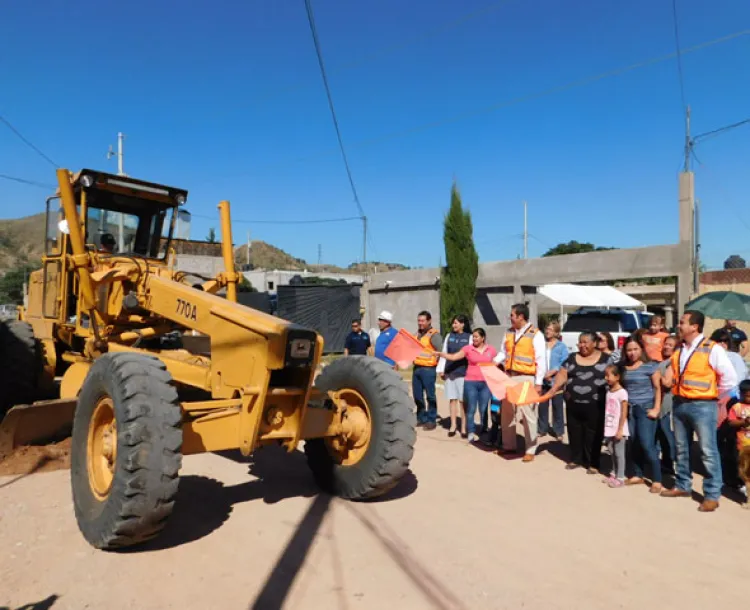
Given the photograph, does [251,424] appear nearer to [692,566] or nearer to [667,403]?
[692,566]

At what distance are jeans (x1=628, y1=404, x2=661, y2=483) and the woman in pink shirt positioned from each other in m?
1.91

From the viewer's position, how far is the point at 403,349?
26.6 ft

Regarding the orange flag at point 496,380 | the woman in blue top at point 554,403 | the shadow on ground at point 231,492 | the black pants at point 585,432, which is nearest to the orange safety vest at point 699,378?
the black pants at point 585,432

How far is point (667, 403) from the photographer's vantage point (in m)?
6.09

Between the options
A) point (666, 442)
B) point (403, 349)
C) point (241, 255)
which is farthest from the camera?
point (241, 255)

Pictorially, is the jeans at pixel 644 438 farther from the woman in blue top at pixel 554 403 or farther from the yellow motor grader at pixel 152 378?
the yellow motor grader at pixel 152 378

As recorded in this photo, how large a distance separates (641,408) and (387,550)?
3.24 metres

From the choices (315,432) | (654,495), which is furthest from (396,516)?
(654,495)

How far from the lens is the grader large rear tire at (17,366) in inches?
264

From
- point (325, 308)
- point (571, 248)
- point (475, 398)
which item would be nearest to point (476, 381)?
point (475, 398)

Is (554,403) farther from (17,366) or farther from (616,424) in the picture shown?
(17,366)

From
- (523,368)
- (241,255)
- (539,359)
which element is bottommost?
(523,368)

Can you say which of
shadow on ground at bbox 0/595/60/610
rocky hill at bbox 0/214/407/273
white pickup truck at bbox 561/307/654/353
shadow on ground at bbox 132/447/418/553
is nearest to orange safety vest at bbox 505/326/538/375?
shadow on ground at bbox 132/447/418/553

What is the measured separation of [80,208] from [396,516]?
441 centimetres
